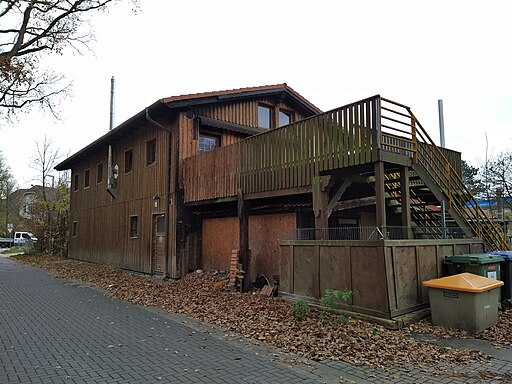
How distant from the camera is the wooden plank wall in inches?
329

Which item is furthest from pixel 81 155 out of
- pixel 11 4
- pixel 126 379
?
pixel 126 379

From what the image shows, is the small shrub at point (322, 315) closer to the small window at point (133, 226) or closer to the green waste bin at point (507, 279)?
the green waste bin at point (507, 279)

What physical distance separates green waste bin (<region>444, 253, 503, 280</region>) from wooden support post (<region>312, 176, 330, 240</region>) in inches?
104

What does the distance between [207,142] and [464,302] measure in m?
10.6

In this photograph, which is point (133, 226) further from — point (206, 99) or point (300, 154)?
point (300, 154)

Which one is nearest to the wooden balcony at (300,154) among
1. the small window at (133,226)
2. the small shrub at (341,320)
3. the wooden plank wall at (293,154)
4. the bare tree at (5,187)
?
the wooden plank wall at (293,154)

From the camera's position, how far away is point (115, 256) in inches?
754

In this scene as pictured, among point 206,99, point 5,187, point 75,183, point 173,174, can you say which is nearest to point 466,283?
point 173,174

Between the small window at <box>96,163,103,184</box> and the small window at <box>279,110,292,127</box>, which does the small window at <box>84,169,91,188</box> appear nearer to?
the small window at <box>96,163,103,184</box>

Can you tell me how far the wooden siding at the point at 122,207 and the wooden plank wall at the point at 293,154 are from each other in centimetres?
280

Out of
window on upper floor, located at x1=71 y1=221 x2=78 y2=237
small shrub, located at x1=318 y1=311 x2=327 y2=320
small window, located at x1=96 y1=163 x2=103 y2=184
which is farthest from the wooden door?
window on upper floor, located at x1=71 y1=221 x2=78 y2=237

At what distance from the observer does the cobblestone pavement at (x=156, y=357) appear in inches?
199

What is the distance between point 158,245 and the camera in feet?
51.1

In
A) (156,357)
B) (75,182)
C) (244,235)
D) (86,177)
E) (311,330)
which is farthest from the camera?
(75,182)
